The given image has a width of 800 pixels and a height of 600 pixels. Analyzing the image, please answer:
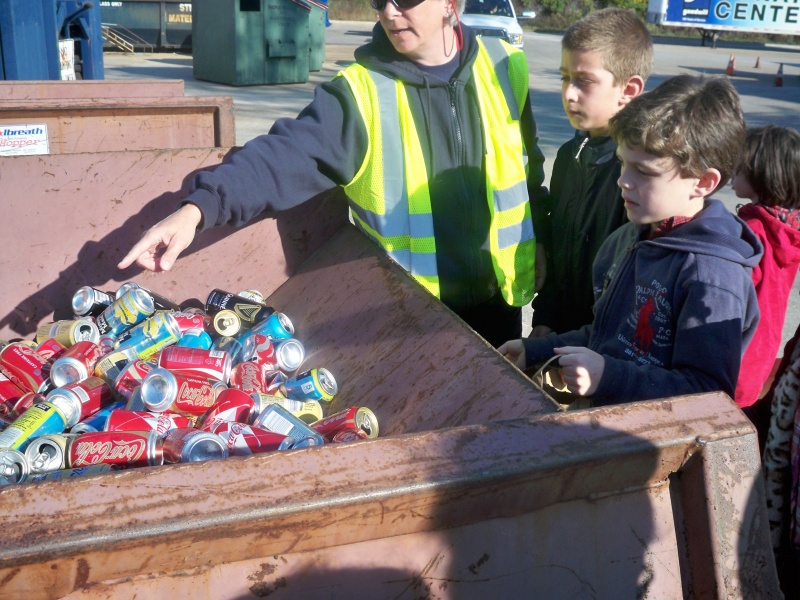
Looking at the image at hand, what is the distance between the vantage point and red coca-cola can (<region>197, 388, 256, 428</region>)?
7.47 ft

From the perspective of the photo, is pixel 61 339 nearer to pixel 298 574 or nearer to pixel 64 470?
pixel 64 470

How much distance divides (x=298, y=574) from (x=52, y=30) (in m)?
5.76

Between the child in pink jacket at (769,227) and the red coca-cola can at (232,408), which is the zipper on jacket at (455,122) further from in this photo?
the red coca-cola can at (232,408)

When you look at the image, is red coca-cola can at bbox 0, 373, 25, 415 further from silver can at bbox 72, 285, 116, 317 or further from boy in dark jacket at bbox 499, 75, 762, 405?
boy in dark jacket at bbox 499, 75, 762, 405

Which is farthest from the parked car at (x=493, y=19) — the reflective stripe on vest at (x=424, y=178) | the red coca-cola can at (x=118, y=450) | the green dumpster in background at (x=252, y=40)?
→ the red coca-cola can at (x=118, y=450)

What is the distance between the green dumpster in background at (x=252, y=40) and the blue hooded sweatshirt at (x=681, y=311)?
1326 cm

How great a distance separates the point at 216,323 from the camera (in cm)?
285

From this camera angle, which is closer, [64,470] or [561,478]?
[561,478]

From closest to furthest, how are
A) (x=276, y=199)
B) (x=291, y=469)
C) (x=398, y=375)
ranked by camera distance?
(x=291, y=469), (x=398, y=375), (x=276, y=199)

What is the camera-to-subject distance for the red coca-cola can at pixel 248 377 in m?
2.58

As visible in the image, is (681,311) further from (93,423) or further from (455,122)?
(93,423)

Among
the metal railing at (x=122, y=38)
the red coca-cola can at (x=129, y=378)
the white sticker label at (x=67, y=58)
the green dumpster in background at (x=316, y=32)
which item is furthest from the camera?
the metal railing at (x=122, y=38)

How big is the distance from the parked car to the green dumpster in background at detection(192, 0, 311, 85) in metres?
3.09

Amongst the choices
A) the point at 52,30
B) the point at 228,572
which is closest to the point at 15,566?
the point at 228,572
